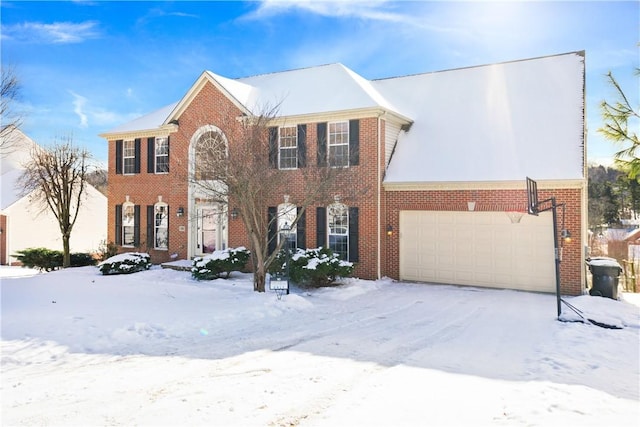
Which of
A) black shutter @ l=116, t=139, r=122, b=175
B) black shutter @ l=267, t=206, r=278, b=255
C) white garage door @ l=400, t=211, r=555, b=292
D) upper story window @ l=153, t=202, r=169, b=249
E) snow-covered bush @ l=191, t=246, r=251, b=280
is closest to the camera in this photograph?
white garage door @ l=400, t=211, r=555, b=292

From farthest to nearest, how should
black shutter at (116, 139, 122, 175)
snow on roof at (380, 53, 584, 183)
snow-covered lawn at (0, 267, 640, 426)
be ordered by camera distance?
1. black shutter at (116, 139, 122, 175)
2. snow on roof at (380, 53, 584, 183)
3. snow-covered lawn at (0, 267, 640, 426)

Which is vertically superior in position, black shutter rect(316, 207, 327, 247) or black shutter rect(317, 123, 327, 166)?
black shutter rect(317, 123, 327, 166)

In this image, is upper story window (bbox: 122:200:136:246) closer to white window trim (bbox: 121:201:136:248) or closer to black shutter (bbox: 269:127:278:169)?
white window trim (bbox: 121:201:136:248)

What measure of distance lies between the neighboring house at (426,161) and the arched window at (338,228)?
5 cm

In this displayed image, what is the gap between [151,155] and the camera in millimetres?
21172

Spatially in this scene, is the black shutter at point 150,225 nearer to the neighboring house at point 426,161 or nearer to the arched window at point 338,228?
the neighboring house at point 426,161

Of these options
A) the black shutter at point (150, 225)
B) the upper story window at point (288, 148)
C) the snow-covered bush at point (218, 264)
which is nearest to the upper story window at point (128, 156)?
the black shutter at point (150, 225)

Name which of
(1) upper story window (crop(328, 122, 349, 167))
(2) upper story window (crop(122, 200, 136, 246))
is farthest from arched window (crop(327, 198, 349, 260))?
(2) upper story window (crop(122, 200, 136, 246))

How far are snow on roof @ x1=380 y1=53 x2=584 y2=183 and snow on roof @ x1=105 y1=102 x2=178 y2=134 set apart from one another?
10.3 m

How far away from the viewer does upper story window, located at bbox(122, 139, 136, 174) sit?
2188 cm

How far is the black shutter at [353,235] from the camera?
16.5 meters

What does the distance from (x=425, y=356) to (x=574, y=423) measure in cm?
304

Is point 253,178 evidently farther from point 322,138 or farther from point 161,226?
point 161,226

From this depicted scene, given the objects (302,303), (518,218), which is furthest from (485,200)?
(302,303)
